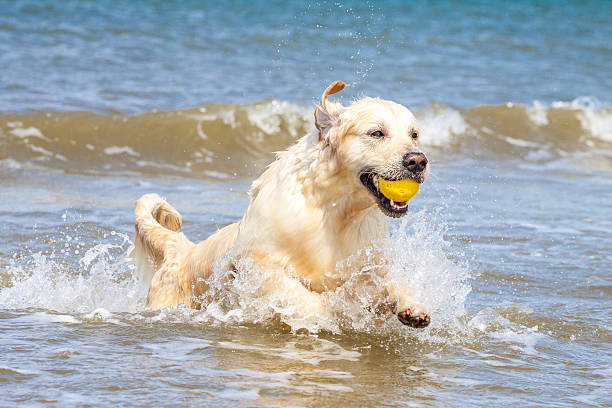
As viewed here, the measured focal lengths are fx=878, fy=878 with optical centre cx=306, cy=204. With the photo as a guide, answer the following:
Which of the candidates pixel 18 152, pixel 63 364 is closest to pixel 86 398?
pixel 63 364

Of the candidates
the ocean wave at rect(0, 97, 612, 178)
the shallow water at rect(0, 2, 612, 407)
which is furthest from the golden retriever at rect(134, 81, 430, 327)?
the ocean wave at rect(0, 97, 612, 178)

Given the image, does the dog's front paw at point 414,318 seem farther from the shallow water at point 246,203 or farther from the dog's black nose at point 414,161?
the dog's black nose at point 414,161

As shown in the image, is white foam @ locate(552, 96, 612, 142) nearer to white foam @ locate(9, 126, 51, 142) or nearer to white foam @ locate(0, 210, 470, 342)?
white foam @ locate(9, 126, 51, 142)

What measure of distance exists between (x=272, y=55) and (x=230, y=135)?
649 centimetres

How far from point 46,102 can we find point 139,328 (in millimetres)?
10527

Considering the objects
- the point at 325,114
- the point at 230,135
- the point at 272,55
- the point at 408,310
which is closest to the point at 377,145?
the point at 325,114

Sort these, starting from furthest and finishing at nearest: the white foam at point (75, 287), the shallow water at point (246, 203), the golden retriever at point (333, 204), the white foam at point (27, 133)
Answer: the white foam at point (27, 133) → the white foam at point (75, 287) → the golden retriever at point (333, 204) → the shallow water at point (246, 203)

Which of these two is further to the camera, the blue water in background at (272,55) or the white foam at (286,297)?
the blue water in background at (272,55)

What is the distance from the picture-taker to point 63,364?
4742 millimetres

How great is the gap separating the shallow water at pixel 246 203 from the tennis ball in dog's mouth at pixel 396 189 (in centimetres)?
56

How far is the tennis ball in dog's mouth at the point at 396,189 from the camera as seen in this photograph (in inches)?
203

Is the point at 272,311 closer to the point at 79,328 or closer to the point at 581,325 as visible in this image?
the point at 79,328


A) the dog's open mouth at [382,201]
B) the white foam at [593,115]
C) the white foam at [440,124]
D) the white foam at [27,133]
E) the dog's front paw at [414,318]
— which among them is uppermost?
the white foam at [593,115]

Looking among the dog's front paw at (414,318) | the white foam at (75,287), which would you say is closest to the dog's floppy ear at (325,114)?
the dog's front paw at (414,318)
